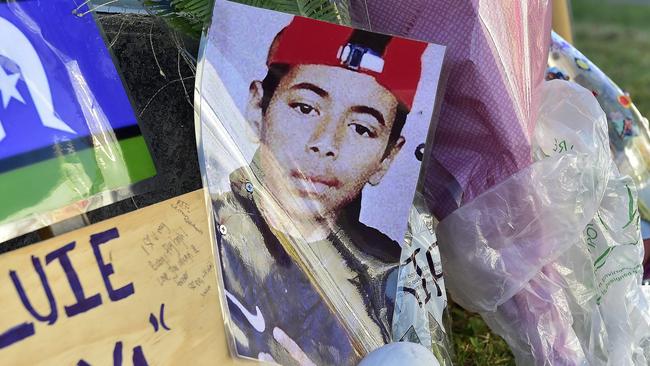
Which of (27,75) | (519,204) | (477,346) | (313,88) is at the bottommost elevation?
(477,346)

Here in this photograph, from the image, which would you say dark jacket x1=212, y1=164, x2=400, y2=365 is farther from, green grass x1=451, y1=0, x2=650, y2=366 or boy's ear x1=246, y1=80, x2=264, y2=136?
green grass x1=451, y1=0, x2=650, y2=366

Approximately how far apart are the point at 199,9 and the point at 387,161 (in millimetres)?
308

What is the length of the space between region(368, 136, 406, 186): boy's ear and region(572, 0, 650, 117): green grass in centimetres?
268

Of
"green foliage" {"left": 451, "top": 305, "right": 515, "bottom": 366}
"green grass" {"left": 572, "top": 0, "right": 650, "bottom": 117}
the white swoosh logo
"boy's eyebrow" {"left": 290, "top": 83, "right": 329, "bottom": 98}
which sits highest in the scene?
"boy's eyebrow" {"left": 290, "top": 83, "right": 329, "bottom": 98}

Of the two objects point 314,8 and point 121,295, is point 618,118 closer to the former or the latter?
point 314,8

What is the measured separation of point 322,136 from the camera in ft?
3.08

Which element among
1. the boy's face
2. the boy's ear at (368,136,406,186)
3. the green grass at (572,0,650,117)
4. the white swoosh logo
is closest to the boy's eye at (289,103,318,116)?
the boy's face

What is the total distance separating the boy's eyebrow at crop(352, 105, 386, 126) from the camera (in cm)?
95

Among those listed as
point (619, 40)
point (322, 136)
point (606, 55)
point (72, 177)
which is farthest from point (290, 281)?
point (619, 40)

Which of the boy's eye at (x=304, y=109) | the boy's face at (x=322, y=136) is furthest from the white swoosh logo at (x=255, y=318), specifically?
the boy's eye at (x=304, y=109)

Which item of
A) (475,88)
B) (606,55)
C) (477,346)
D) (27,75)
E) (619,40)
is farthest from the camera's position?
(619,40)

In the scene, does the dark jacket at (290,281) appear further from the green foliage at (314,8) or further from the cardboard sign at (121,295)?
the green foliage at (314,8)

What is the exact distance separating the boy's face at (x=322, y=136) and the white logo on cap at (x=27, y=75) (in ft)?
0.80

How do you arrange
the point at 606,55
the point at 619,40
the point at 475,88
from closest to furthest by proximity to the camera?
the point at 475,88, the point at 606,55, the point at 619,40
